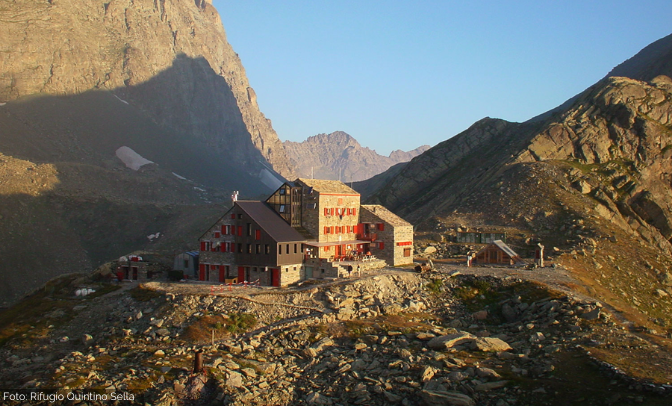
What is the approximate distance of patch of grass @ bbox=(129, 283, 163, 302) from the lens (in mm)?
55688

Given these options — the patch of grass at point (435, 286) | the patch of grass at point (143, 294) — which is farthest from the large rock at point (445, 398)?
the patch of grass at point (143, 294)

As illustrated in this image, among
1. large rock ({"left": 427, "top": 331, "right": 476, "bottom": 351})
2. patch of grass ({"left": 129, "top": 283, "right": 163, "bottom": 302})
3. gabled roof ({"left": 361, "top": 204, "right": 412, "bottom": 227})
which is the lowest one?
large rock ({"left": 427, "top": 331, "right": 476, "bottom": 351})

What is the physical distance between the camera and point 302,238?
63844mm

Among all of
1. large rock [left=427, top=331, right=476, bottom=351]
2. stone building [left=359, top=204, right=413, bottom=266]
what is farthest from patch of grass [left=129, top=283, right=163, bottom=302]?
stone building [left=359, top=204, right=413, bottom=266]

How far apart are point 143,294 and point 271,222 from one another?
14519mm

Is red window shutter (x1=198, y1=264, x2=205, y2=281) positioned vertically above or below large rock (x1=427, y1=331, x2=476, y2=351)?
above

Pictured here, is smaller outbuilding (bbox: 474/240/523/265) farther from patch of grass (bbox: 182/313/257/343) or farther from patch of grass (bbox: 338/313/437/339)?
patch of grass (bbox: 182/313/257/343)

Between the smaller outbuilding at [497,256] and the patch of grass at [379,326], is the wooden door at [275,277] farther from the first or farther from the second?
the smaller outbuilding at [497,256]

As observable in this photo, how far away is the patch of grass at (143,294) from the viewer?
183 ft

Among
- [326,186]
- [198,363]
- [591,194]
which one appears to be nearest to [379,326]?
[198,363]

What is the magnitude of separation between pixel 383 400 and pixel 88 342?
Result: 24614 mm

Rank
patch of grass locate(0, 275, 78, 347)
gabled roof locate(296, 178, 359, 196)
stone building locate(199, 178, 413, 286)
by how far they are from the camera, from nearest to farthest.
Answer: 1. patch of grass locate(0, 275, 78, 347)
2. stone building locate(199, 178, 413, 286)
3. gabled roof locate(296, 178, 359, 196)

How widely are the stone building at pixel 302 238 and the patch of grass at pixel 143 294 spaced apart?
7.53 metres

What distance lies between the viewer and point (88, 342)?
48562 millimetres
